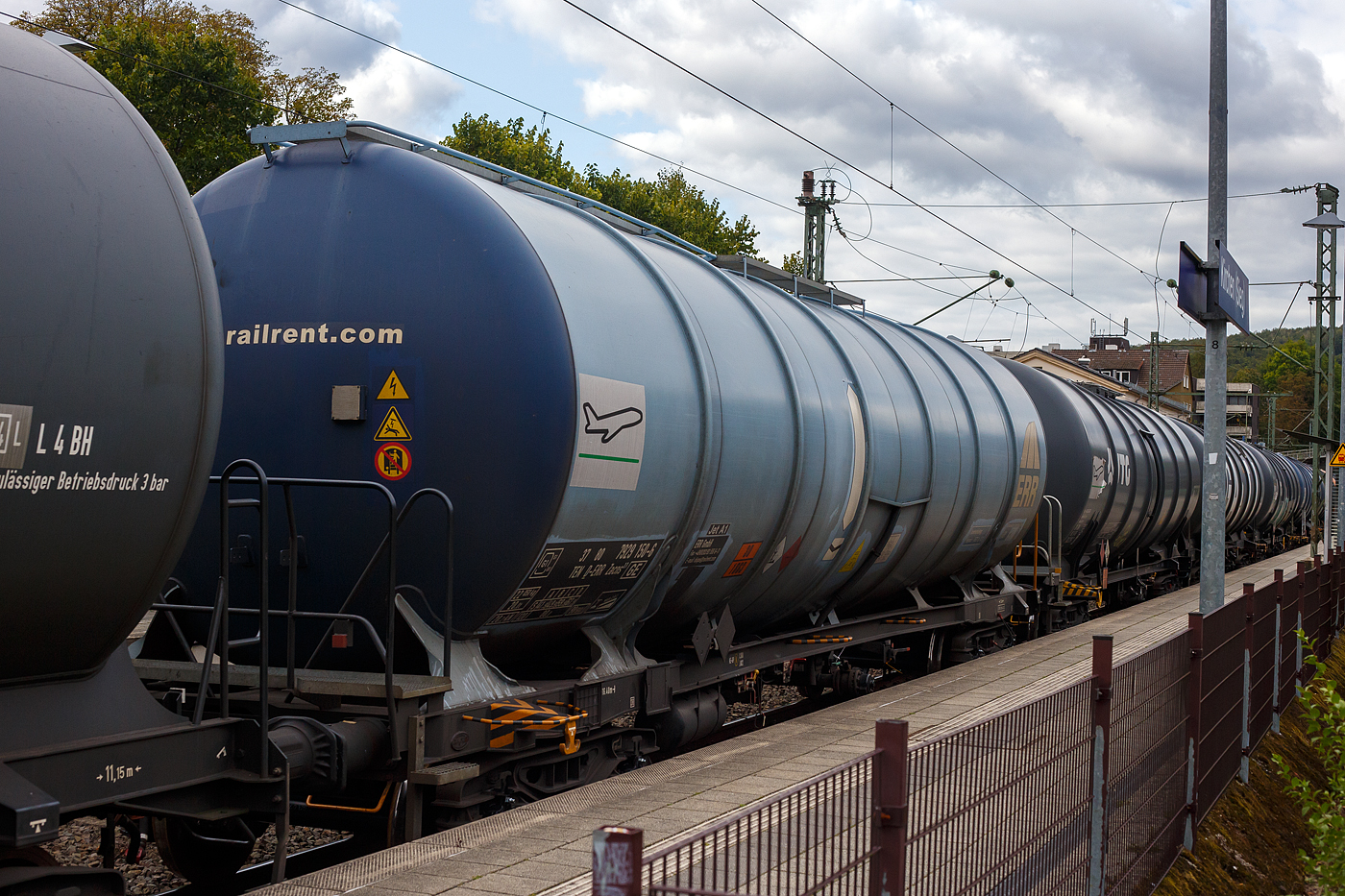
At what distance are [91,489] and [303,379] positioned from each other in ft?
8.31

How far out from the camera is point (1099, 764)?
488cm

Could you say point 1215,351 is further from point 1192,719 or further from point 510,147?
point 510,147

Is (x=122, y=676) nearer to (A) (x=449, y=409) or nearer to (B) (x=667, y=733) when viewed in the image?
(A) (x=449, y=409)

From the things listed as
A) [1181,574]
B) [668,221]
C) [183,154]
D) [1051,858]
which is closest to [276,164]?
[1051,858]

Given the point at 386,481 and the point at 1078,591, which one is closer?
the point at 386,481

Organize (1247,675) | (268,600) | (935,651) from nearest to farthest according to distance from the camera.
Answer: (268,600)
(1247,675)
(935,651)

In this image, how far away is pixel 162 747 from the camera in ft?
14.5

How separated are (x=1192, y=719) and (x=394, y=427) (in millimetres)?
4680

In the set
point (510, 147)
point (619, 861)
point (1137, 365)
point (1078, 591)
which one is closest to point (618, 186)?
point (510, 147)

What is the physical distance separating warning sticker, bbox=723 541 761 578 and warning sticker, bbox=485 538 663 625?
1.07 meters

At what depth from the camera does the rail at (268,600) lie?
4.79 m

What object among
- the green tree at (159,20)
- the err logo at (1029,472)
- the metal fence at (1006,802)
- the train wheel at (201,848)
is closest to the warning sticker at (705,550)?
the train wheel at (201,848)

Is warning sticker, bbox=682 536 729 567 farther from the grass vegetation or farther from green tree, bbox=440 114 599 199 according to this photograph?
green tree, bbox=440 114 599 199

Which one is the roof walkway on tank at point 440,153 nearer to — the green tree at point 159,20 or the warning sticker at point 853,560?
the warning sticker at point 853,560
